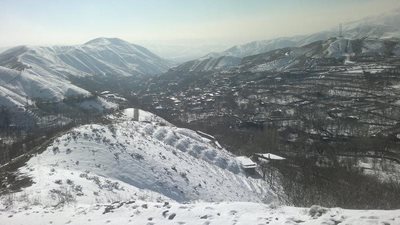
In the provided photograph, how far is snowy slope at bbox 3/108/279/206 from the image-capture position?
15883mm

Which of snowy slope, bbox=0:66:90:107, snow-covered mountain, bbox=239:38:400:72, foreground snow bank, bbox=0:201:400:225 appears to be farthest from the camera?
snow-covered mountain, bbox=239:38:400:72

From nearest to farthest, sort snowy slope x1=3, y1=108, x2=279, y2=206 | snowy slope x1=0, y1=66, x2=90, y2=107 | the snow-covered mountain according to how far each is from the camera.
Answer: snowy slope x1=3, y1=108, x2=279, y2=206, snowy slope x1=0, y1=66, x2=90, y2=107, the snow-covered mountain

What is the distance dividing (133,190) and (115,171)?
4.38 metres

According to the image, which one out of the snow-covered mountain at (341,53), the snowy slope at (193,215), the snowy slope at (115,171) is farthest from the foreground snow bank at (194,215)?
the snow-covered mountain at (341,53)

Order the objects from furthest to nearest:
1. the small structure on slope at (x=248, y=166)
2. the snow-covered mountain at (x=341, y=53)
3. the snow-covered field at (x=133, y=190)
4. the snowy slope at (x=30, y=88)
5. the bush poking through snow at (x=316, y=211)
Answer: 1. the snow-covered mountain at (x=341, y=53)
2. the snowy slope at (x=30, y=88)
3. the small structure on slope at (x=248, y=166)
4. the snow-covered field at (x=133, y=190)
5. the bush poking through snow at (x=316, y=211)

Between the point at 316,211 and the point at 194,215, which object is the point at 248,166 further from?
the point at 316,211

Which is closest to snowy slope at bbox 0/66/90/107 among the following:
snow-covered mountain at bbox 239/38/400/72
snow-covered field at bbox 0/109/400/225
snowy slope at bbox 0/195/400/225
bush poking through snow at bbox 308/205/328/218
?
snow-covered mountain at bbox 239/38/400/72

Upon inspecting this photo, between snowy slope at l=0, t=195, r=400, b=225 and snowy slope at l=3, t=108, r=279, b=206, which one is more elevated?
snowy slope at l=0, t=195, r=400, b=225

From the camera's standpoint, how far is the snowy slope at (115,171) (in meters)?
15.9

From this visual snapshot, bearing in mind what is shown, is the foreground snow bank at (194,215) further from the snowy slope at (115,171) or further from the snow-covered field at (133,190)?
the snowy slope at (115,171)

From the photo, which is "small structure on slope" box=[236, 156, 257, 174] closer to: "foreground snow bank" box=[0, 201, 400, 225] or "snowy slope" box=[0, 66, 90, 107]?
"foreground snow bank" box=[0, 201, 400, 225]

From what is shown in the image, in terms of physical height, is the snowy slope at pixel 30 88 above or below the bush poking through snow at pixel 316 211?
below

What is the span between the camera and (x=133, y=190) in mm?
18141

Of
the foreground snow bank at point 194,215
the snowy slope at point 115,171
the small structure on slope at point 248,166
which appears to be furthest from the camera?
the small structure on slope at point 248,166
